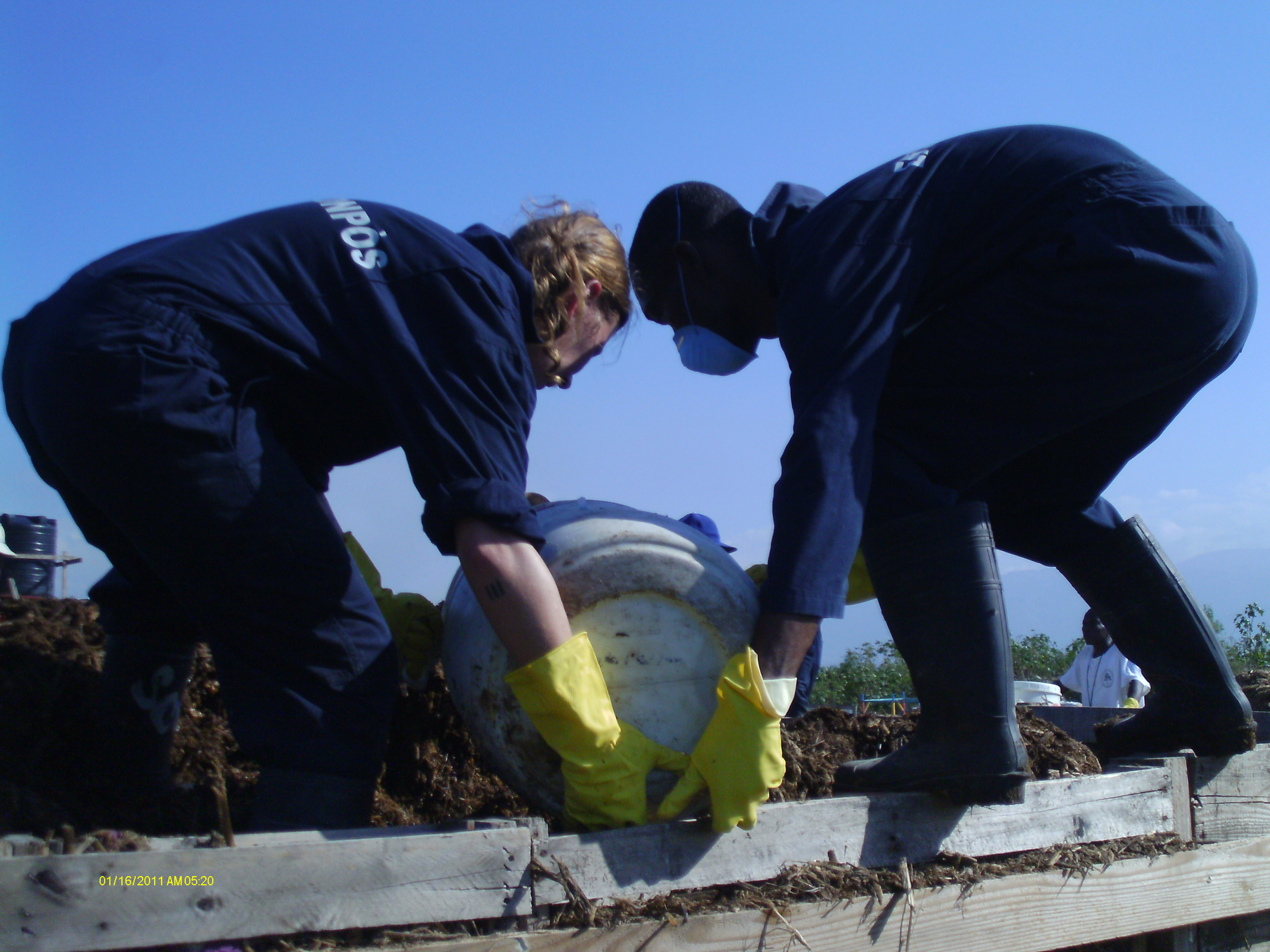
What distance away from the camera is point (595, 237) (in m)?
2.39

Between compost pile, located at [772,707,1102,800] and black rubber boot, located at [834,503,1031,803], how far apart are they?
312 mm

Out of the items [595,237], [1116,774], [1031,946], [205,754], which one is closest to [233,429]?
[595,237]

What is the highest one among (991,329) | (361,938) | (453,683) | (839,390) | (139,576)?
(991,329)

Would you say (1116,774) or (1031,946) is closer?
(1031,946)

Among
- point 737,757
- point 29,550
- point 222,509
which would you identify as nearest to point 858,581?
point 737,757

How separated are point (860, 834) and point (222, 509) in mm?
1308

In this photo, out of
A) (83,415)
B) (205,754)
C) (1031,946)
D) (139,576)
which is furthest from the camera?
(205,754)

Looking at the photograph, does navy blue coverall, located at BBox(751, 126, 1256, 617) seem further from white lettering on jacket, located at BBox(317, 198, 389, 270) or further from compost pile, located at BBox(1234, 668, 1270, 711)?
compost pile, located at BBox(1234, 668, 1270, 711)

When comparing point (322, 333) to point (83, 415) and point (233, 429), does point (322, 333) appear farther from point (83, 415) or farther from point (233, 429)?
point (83, 415)

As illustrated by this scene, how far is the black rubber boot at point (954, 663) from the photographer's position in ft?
6.64

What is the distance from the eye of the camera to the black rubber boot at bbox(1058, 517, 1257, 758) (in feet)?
8.35

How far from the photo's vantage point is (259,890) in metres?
1.35

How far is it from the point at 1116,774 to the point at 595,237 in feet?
5.38

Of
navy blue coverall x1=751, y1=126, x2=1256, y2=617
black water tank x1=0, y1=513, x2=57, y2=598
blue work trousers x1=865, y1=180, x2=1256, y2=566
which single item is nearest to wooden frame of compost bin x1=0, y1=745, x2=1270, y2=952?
navy blue coverall x1=751, y1=126, x2=1256, y2=617
